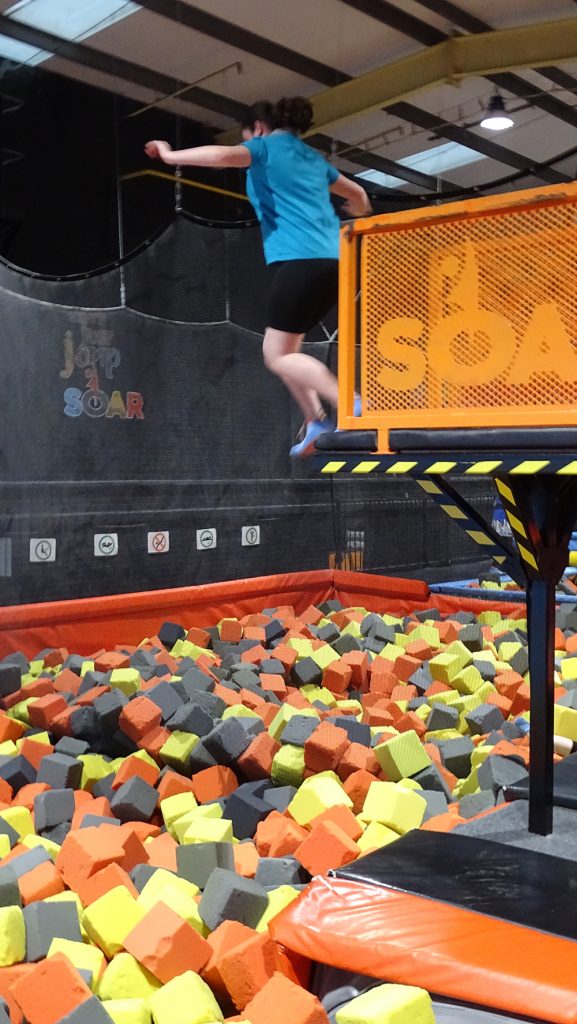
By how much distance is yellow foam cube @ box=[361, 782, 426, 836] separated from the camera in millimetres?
2062

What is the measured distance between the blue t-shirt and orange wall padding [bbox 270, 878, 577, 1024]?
323 cm

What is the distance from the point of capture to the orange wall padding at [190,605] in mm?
3898

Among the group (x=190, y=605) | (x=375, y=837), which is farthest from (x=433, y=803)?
(x=190, y=605)

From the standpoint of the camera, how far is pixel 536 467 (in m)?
1.64

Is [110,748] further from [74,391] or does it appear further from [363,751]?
[74,391]

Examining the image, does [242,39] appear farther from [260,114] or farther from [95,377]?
[95,377]

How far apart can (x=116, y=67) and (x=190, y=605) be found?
112 inches

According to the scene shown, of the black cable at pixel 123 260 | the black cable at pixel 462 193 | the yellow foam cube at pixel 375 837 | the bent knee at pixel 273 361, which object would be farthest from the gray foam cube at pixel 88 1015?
the black cable at pixel 462 193

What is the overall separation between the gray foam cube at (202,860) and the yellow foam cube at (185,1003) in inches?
15.6

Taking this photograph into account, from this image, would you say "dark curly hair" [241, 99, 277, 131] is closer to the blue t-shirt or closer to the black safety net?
the blue t-shirt

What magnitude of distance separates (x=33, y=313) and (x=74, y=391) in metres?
0.39

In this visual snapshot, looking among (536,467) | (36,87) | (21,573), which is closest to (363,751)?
(536,467)

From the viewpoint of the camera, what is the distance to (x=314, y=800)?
213 centimetres

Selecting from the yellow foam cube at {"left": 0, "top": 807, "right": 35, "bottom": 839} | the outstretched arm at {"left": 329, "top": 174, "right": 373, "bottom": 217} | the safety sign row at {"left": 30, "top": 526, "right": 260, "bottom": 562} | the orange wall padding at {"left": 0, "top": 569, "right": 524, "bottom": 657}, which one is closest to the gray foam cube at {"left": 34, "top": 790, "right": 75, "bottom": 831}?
the yellow foam cube at {"left": 0, "top": 807, "right": 35, "bottom": 839}
